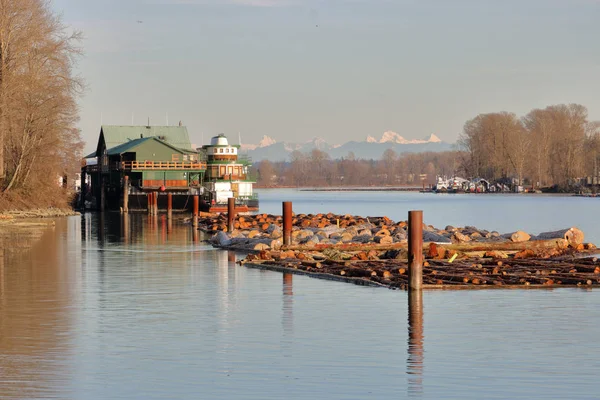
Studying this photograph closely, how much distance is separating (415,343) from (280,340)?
7.95ft

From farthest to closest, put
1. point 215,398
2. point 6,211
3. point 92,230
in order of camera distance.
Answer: point 6,211 → point 92,230 → point 215,398

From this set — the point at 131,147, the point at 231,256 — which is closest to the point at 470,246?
the point at 231,256

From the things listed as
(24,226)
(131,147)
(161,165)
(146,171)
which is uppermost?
(131,147)

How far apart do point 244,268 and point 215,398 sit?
735 inches

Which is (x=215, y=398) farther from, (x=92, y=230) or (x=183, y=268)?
(x=92, y=230)

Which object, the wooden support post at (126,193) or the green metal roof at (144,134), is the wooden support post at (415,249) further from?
the green metal roof at (144,134)

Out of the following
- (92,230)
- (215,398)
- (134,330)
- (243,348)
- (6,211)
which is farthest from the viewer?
(6,211)

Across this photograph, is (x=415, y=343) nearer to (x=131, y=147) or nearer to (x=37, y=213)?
(x=37, y=213)

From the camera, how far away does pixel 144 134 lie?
390ft

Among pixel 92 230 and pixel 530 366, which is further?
pixel 92 230

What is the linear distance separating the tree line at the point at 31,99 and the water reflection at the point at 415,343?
152 ft

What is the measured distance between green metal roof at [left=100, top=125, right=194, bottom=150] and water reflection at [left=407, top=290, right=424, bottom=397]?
93729 mm

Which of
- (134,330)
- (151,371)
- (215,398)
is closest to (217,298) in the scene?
(134,330)

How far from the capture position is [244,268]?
107 ft
